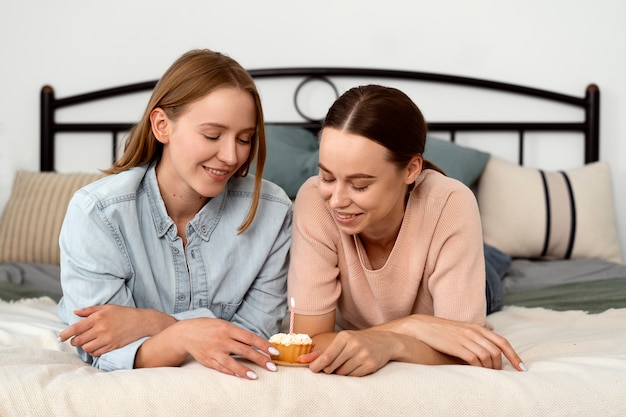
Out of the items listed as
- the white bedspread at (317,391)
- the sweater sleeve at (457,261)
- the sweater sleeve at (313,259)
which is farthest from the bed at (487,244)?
the sweater sleeve at (313,259)

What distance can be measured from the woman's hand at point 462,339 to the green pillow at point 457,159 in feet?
3.79

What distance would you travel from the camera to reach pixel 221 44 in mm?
2887

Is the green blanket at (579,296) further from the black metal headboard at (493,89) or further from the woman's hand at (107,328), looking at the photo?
the woman's hand at (107,328)

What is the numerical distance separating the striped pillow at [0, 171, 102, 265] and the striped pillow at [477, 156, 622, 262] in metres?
1.34

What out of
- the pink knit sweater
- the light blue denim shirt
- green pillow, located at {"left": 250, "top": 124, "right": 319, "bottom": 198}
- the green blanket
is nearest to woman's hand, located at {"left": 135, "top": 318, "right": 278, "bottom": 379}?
the light blue denim shirt

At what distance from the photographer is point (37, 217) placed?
2568 millimetres

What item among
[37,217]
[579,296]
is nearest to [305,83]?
[37,217]

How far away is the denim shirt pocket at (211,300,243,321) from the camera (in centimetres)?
154

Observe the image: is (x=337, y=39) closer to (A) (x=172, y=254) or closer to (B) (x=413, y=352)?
(A) (x=172, y=254)

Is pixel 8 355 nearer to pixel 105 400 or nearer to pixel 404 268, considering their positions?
pixel 105 400

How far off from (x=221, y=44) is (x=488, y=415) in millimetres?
2062

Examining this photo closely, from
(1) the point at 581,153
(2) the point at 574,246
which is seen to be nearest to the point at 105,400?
(2) the point at 574,246

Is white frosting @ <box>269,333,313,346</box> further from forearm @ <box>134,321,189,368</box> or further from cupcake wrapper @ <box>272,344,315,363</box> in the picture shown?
forearm @ <box>134,321,189,368</box>

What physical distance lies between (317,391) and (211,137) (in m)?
0.52
